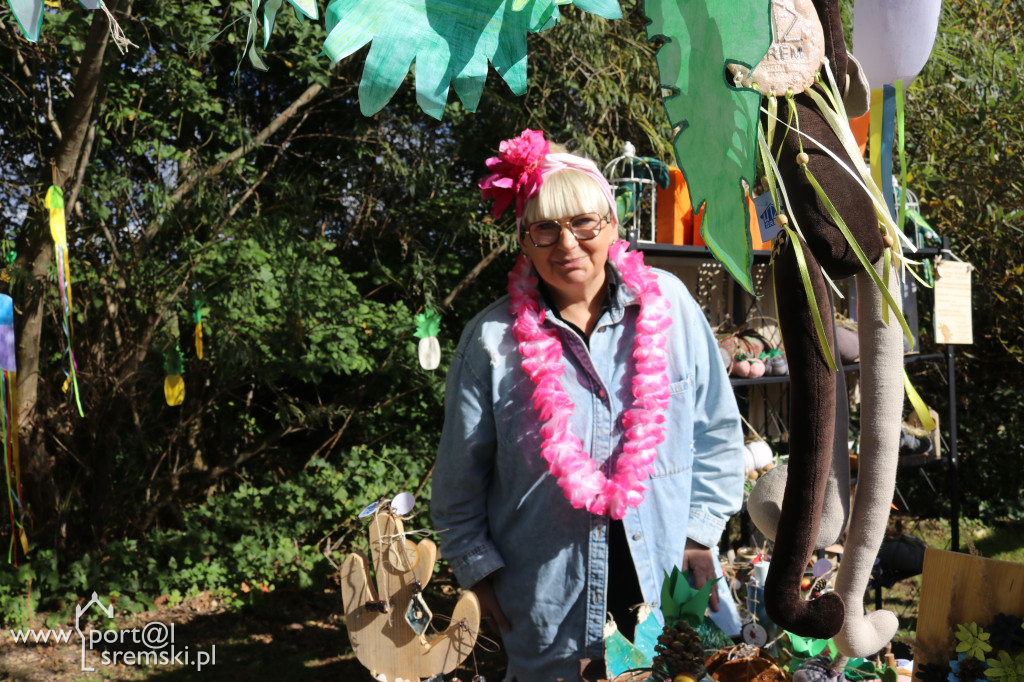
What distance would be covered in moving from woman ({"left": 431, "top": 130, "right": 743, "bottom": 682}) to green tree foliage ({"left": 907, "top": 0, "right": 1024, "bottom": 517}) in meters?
2.65

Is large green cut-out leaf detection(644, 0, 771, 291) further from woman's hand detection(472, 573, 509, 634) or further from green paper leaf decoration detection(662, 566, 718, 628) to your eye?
woman's hand detection(472, 573, 509, 634)

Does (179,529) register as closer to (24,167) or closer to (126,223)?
(126,223)

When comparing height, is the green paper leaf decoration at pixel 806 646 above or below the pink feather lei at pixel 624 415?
below

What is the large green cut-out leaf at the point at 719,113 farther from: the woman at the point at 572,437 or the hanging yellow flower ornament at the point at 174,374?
the hanging yellow flower ornament at the point at 174,374

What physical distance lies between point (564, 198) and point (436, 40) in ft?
2.64

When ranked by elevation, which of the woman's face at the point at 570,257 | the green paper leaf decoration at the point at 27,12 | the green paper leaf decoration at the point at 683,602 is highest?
the green paper leaf decoration at the point at 27,12

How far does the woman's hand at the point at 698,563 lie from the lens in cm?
159

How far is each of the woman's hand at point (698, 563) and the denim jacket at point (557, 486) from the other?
0.02 meters

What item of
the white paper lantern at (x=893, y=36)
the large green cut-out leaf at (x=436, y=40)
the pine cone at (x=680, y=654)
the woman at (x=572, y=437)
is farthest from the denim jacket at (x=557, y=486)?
the large green cut-out leaf at (x=436, y=40)

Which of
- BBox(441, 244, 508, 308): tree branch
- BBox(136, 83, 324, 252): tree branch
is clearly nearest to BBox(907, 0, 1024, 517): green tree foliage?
BBox(441, 244, 508, 308): tree branch

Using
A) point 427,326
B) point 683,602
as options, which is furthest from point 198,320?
point 683,602

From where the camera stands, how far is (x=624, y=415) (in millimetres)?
1564

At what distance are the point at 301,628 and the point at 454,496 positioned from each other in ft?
9.75

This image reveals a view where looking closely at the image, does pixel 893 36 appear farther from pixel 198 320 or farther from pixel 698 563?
pixel 198 320
